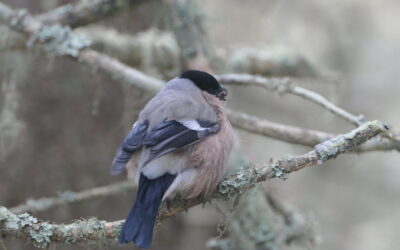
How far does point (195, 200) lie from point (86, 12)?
8.16ft

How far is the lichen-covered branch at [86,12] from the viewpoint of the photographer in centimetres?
515

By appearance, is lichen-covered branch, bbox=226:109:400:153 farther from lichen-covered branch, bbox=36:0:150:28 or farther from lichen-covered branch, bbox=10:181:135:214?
lichen-covered branch, bbox=36:0:150:28

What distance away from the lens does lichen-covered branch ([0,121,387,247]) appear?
106 inches

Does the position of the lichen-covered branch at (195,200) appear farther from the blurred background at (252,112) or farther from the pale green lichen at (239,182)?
the blurred background at (252,112)

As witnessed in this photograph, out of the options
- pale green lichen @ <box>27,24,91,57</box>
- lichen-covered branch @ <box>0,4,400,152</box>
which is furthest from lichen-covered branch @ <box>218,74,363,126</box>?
pale green lichen @ <box>27,24,91,57</box>

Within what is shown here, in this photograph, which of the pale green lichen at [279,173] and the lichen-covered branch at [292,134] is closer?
the pale green lichen at [279,173]

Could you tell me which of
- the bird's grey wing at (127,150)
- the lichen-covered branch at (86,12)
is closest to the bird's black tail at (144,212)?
the bird's grey wing at (127,150)

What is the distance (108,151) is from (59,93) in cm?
69

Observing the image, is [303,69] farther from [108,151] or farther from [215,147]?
[215,147]

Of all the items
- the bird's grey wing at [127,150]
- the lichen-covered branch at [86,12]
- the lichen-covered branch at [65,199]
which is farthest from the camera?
the lichen-covered branch at [86,12]

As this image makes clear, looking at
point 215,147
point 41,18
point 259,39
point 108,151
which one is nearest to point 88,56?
point 41,18

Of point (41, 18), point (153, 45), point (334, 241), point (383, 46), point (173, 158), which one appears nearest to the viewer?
point (173, 158)

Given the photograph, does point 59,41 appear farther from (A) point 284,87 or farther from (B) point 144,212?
(B) point 144,212

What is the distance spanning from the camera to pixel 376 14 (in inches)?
300
